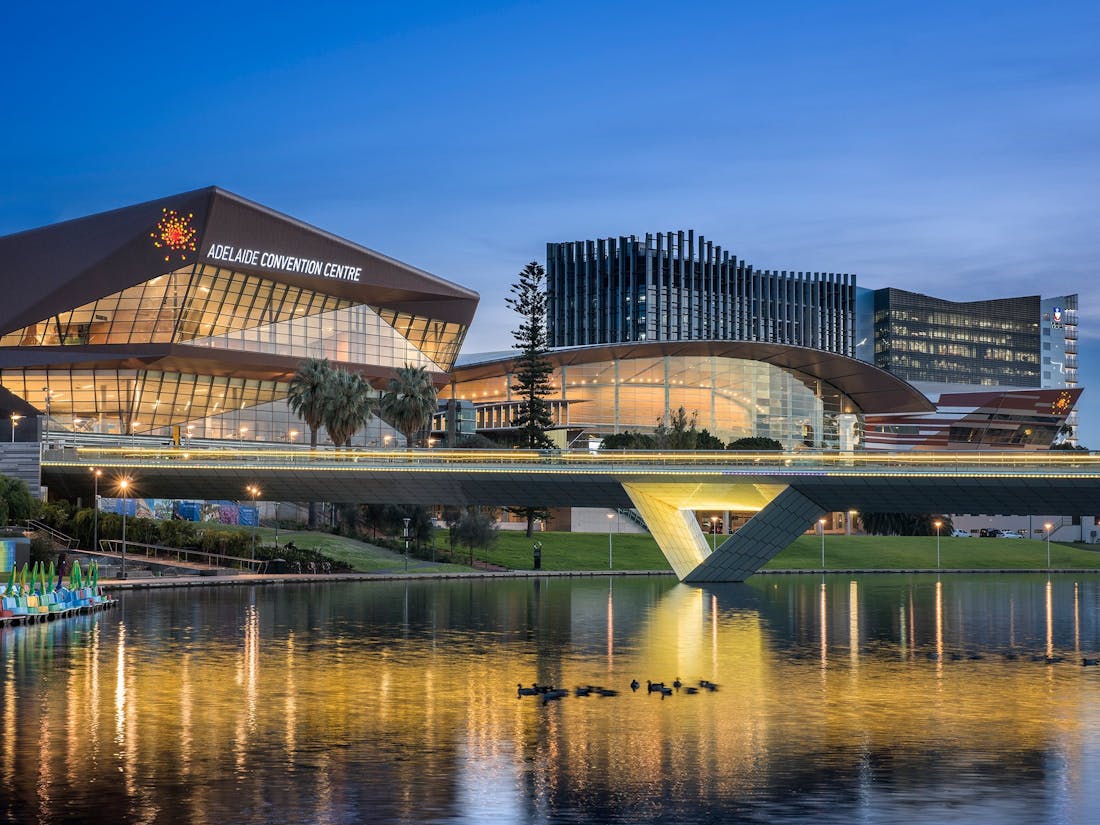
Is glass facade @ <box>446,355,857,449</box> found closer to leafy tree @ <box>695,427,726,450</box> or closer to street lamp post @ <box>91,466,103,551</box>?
leafy tree @ <box>695,427,726,450</box>

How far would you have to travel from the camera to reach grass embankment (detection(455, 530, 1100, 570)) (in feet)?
343

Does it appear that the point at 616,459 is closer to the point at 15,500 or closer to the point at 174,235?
the point at 15,500

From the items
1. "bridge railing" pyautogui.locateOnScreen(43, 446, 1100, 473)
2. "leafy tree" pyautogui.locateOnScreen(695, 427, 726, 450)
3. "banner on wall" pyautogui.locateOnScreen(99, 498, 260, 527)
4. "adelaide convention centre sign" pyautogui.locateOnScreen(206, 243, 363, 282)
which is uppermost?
"adelaide convention centre sign" pyautogui.locateOnScreen(206, 243, 363, 282)

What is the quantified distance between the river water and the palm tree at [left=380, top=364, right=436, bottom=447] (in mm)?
53973

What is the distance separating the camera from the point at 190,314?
122 m

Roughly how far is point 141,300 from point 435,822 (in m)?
106

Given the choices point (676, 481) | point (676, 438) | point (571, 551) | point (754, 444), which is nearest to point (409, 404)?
point (571, 551)

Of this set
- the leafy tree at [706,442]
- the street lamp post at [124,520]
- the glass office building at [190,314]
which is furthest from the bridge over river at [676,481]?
the leafy tree at [706,442]

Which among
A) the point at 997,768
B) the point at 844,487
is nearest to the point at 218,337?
the point at 844,487

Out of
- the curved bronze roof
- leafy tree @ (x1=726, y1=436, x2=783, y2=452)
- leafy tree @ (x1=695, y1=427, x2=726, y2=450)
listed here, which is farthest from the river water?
the curved bronze roof

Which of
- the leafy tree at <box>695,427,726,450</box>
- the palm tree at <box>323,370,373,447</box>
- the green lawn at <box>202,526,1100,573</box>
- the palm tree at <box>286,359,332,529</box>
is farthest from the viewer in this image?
the leafy tree at <box>695,427,726,450</box>

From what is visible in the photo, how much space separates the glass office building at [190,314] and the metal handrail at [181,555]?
34.9 meters

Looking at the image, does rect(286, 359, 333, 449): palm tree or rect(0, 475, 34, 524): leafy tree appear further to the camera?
rect(286, 359, 333, 449): palm tree

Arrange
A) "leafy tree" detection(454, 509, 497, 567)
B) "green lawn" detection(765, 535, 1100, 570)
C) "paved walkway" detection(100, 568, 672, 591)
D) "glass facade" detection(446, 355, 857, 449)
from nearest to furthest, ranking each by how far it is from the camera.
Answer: "paved walkway" detection(100, 568, 672, 591) → "leafy tree" detection(454, 509, 497, 567) → "green lawn" detection(765, 535, 1100, 570) → "glass facade" detection(446, 355, 857, 449)
